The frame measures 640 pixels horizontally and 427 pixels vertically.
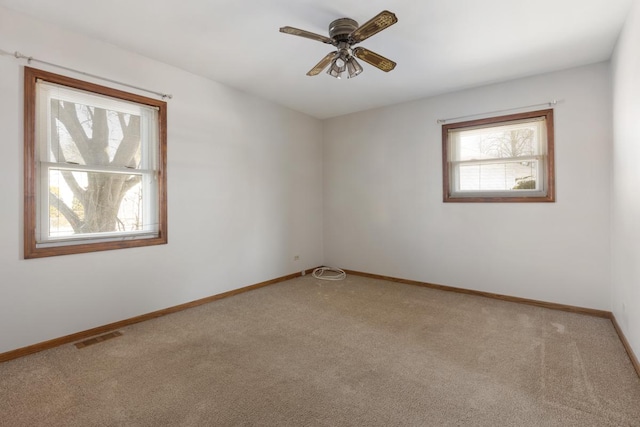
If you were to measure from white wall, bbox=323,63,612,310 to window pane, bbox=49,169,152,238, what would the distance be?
10.1ft

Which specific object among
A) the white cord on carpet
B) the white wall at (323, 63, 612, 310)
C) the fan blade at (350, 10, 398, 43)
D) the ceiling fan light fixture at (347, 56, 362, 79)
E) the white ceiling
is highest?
the white ceiling

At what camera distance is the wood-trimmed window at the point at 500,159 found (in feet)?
11.7

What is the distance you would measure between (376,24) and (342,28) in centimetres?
48

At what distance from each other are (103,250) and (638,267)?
14.2 feet

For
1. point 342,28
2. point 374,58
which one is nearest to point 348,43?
point 342,28

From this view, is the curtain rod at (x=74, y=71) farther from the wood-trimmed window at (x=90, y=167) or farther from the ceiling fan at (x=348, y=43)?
the ceiling fan at (x=348, y=43)

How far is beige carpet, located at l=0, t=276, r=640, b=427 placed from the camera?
68.3 inches

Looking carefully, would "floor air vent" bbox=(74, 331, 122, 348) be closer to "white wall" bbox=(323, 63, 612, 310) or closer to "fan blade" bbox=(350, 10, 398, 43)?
"fan blade" bbox=(350, 10, 398, 43)

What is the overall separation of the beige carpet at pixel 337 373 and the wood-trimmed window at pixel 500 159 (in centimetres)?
145

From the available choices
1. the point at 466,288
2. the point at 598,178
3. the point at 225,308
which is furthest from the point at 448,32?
the point at 225,308

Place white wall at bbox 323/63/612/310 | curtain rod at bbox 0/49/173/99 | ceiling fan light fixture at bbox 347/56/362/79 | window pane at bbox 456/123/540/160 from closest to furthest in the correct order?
1. curtain rod at bbox 0/49/173/99
2. ceiling fan light fixture at bbox 347/56/362/79
3. white wall at bbox 323/63/612/310
4. window pane at bbox 456/123/540/160

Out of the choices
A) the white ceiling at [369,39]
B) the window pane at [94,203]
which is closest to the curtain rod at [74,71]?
the white ceiling at [369,39]

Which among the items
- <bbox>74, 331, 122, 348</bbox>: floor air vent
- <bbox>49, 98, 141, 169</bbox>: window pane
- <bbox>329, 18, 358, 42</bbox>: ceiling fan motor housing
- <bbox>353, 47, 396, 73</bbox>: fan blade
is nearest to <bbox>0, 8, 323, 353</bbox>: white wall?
<bbox>74, 331, 122, 348</bbox>: floor air vent

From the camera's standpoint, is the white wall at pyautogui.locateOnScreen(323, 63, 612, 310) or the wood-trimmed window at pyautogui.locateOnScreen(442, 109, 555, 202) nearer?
the white wall at pyautogui.locateOnScreen(323, 63, 612, 310)
